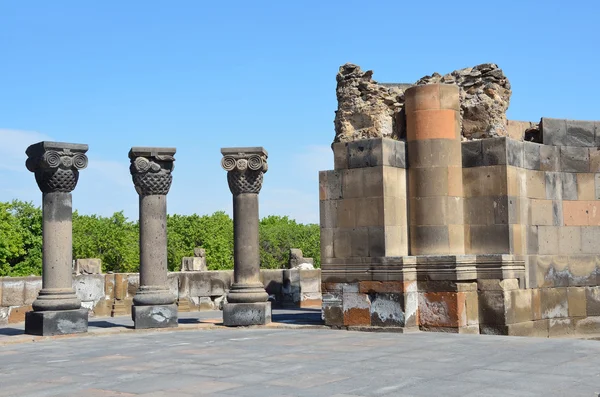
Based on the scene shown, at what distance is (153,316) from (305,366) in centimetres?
588

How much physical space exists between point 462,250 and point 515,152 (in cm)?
178

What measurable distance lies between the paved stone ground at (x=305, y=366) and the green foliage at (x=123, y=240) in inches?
1567

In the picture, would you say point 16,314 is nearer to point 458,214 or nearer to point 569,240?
point 458,214

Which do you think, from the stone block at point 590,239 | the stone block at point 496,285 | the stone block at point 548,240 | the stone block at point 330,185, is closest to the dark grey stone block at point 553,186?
the stone block at point 548,240

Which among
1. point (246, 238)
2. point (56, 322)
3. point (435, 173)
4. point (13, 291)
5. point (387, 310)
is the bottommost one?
point (56, 322)

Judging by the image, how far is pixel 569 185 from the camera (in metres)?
13.2

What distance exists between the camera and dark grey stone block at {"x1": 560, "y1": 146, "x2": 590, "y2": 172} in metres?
13.1

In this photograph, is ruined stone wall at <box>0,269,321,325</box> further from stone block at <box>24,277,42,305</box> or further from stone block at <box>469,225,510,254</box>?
stone block at <box>469,225,510,254</box>

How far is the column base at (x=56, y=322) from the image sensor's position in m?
12.6

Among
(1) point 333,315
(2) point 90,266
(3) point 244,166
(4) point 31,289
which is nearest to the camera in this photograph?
(1) point 333,315

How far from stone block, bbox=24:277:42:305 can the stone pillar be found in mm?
8733

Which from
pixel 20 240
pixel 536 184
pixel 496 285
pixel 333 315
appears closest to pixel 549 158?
pixel 536 184

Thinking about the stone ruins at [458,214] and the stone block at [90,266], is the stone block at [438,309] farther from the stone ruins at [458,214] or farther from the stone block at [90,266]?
the stone block at [90,266]

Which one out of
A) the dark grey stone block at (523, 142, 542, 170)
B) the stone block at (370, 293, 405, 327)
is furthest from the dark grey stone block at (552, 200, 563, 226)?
the stone block at (370, 293, 405, 327)
